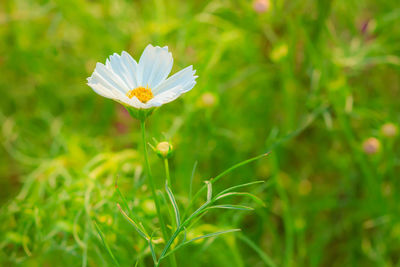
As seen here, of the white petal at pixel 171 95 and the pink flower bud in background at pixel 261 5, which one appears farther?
the pink flower bud in background at pixel 261 5

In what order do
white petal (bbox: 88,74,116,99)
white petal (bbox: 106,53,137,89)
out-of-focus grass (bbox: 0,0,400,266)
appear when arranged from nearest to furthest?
1. white petal (bbox: 88,74,116,99)
2. white petal (bbox: 106,53,137,89)
3. out-of-focus grass (bbox: 0,0,400,266)

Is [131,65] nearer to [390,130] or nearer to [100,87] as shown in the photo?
[100,87]

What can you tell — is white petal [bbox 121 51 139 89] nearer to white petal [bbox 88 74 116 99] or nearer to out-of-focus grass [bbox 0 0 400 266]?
white petal [bbox 88 74 116 99]

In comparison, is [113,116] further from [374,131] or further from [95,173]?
[374,131]

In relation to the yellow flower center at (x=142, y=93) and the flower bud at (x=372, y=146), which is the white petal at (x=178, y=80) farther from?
the flower bud at (x=372, y=146)

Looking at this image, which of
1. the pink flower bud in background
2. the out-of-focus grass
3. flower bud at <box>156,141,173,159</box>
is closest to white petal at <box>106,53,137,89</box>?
flower bud at <box>156,141,173,159</box>

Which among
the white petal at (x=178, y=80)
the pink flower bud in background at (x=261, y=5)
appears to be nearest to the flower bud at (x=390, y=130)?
the pink flower bud in background at (x=261, y=5)
